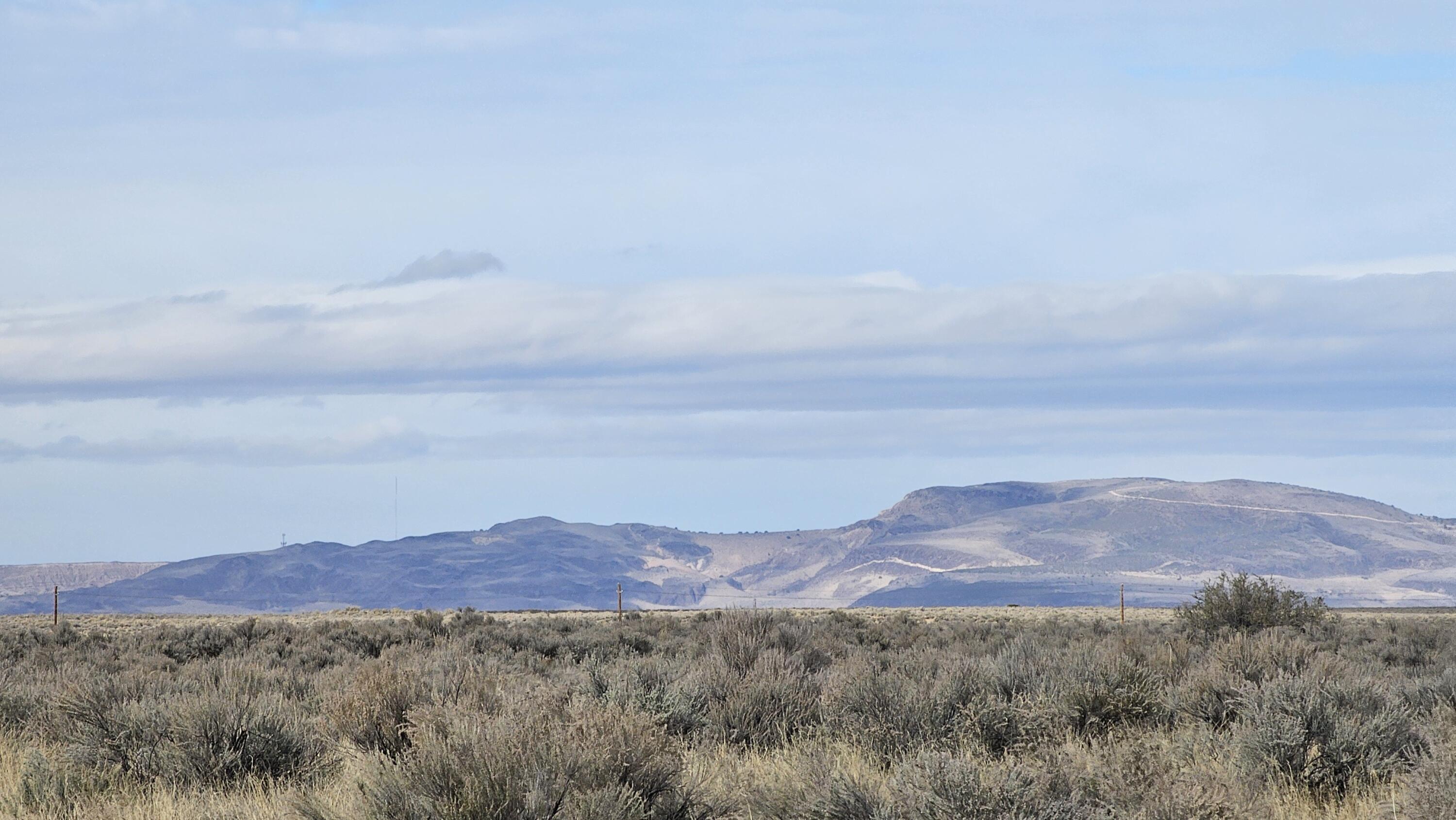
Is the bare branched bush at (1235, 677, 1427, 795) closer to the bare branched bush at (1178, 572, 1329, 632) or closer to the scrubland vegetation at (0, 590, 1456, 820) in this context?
the scrubland vegetation at (0, 590, 1456, 820)

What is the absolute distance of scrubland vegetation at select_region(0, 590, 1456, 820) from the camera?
7773 millimetres

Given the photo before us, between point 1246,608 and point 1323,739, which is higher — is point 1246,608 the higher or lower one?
the lower one

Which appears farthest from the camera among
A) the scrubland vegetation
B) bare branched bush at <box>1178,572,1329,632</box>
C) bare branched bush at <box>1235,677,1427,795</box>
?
bare branched bush at <box>1178,572,1329,632</box>

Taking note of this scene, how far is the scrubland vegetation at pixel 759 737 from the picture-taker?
25.5ft

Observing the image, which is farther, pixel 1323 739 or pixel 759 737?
pixel 759 737

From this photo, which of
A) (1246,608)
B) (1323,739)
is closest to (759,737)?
(1323,739)

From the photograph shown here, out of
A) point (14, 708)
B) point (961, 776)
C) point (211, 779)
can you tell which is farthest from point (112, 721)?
point (961, 776)

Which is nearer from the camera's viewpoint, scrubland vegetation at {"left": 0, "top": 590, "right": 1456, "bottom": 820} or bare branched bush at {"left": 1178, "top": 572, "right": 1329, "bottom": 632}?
scrubland vegetation at {"left": 0, "top": 590, "right": 1456, "bottom": 820}

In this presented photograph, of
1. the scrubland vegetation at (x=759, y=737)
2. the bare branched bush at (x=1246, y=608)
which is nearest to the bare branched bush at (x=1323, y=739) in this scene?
the scrubland vegetation at (x=759, y=737)

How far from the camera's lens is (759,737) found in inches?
489

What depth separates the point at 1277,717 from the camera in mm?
10648

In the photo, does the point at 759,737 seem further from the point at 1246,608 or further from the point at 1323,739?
Result: the point at 1246,608

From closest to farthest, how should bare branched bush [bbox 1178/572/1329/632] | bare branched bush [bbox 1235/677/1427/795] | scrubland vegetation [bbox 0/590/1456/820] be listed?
scrubland vegetation [bbox 0/590/1456/820], bare branched bush [bbox 1235/677/1427/795], bare branched bush [bbox 1178/572/1329/632]

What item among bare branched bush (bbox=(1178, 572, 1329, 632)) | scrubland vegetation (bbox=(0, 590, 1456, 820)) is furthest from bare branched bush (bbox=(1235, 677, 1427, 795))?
bare branched bush (bbox=(1178, 572, 1329, 632))
